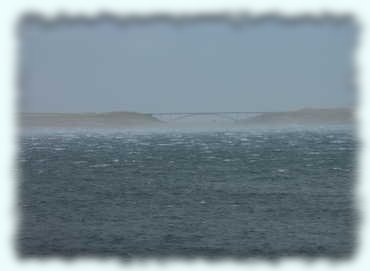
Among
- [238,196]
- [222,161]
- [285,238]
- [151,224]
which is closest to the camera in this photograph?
[285,238]

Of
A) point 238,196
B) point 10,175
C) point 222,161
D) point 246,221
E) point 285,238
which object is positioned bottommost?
point 10,175

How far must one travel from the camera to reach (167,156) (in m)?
39.7

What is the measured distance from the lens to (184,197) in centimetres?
2702

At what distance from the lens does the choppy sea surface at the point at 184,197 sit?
17.9 meters

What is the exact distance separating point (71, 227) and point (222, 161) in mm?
17533

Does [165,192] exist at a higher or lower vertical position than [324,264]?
higher

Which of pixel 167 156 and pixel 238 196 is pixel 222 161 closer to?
pixel 167 156

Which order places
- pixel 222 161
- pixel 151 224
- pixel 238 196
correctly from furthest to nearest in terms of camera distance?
pixel 222 161 → pixel 238 196 → pixel 151 224

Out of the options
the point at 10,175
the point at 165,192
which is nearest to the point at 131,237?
the point at 165,192

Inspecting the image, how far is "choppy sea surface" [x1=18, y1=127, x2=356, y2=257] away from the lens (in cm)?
1788

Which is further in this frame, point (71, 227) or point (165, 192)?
point (165, 192)

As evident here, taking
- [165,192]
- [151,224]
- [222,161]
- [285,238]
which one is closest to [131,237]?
[151,224]

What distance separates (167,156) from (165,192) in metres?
11.4

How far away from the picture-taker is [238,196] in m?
27.9
